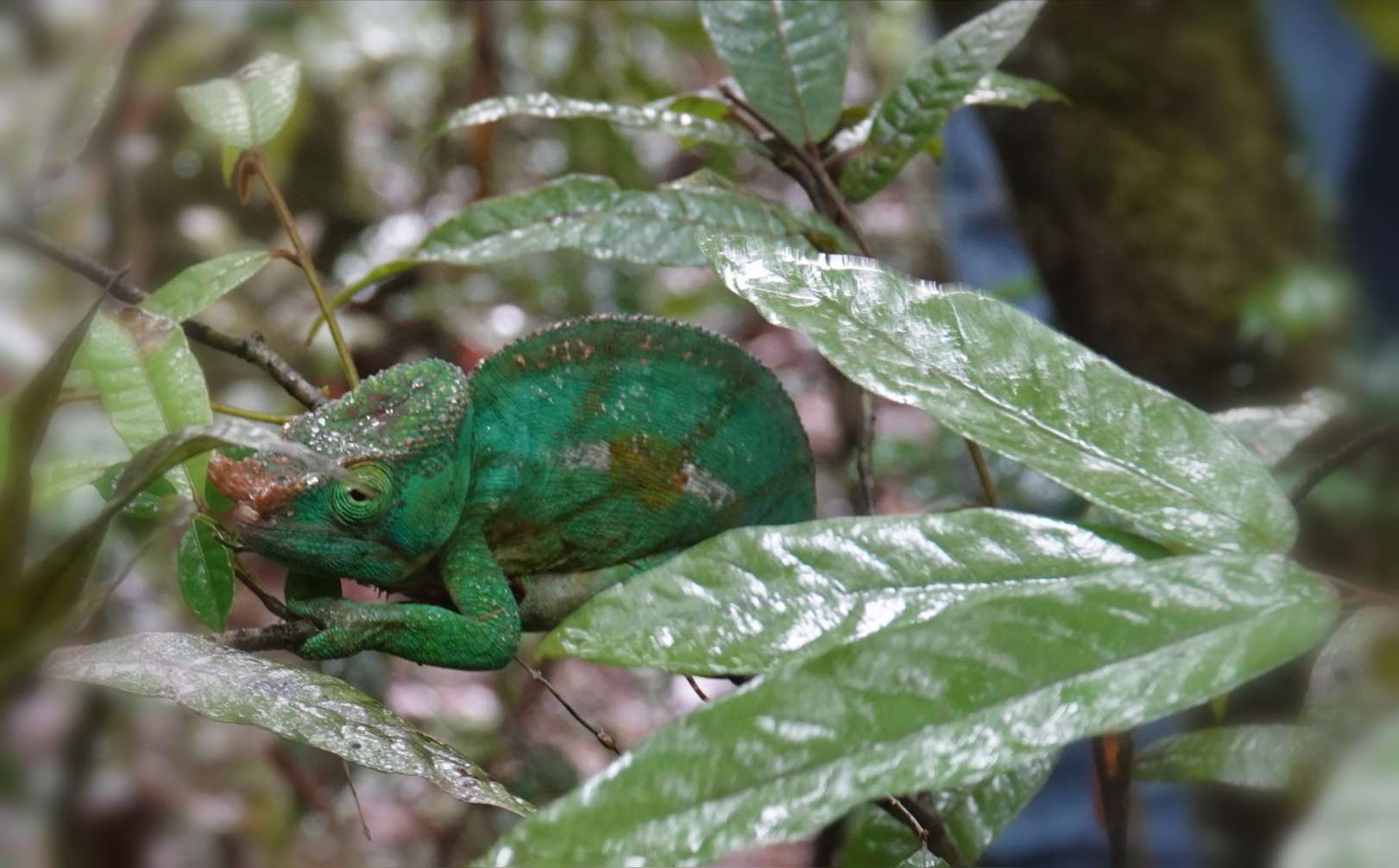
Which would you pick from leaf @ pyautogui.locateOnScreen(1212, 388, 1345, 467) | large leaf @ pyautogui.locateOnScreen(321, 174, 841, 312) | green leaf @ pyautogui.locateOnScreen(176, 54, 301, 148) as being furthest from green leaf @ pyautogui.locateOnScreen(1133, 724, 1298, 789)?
green leaf @ pyautogui.locateOnScreen(176, 54, 301, 148)

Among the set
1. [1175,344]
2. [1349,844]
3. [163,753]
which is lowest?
[163,753]

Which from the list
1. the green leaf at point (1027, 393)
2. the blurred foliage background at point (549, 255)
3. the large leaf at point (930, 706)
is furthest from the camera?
the blurred foliage background at point (549, 255)

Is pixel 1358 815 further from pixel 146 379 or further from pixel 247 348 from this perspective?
pixel 247 348

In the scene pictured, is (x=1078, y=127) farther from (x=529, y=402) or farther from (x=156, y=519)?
(x=156, y=519)

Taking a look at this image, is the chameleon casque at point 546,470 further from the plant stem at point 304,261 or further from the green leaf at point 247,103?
the green leaf at point 247,103

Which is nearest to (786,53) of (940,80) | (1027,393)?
(940,80)

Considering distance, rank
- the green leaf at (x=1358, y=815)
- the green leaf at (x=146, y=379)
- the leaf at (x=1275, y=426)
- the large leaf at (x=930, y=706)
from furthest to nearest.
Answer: the leaf at (x=1275, y=426) < the green leaf at (x=146, y=379) < the large leaf at (x=930, y=706) < the green leaf at (x=1358, y=815)

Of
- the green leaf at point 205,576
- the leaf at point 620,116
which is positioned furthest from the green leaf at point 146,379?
the leaf at point 620,116

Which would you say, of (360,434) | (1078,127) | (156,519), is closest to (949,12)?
(1078,127)

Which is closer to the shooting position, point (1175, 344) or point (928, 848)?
point (928, 848)
